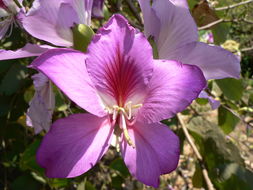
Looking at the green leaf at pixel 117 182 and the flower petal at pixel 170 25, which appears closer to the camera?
the flower petal at pixel 170 25

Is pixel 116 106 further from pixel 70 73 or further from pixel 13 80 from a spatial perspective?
pixel 13 80

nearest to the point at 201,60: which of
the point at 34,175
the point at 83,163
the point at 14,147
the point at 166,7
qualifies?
the point at 166,7

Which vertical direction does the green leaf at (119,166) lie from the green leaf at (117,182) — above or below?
above

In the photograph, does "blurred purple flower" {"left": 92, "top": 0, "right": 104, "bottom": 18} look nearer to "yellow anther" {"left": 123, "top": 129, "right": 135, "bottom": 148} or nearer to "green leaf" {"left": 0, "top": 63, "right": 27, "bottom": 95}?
"yellow anther" {"left": 123, "top": 129, "right": 135, "bottom": 148}

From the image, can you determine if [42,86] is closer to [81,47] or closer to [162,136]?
[81,47]

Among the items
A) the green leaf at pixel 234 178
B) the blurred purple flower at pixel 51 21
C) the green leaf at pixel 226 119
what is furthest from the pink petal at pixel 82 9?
the green leaf at pixel 226 119

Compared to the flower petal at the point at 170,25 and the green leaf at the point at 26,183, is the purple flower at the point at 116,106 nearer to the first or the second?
the flower petal at the point at 170,25

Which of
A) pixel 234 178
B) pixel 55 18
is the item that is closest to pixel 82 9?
pixel 55 18
